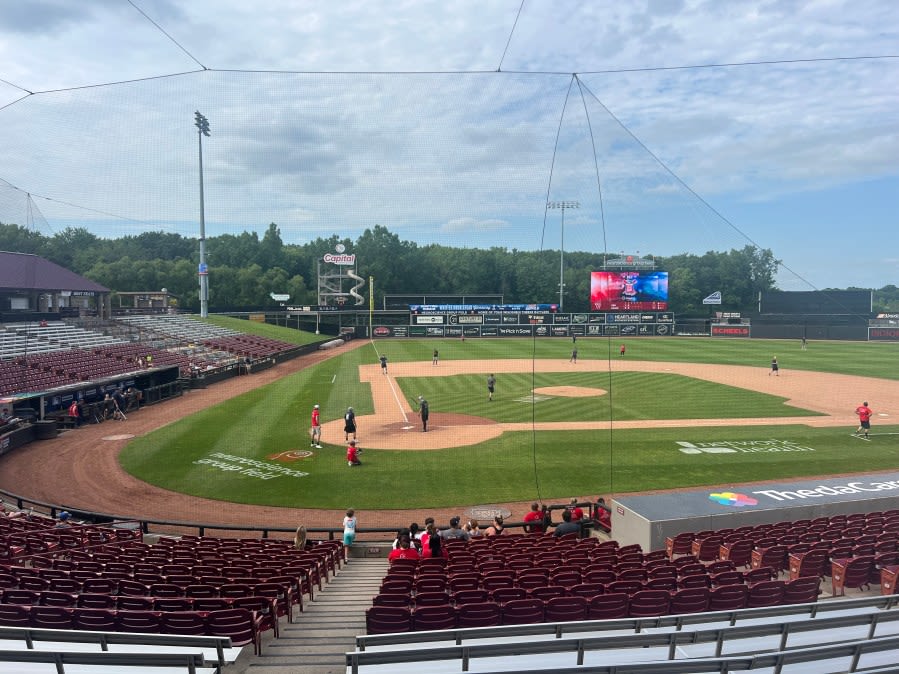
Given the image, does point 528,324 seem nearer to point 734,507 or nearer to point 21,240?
point 21,240

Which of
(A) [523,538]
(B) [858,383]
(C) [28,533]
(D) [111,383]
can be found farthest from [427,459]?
(B) [858,383]

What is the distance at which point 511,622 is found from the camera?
19.9 ft

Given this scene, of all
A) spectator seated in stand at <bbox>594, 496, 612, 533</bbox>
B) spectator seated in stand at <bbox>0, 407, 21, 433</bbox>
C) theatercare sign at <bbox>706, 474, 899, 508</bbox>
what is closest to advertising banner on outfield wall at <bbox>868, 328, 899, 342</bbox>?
theatercare sign at <bbox>706, 474, 899, 508</bbox>

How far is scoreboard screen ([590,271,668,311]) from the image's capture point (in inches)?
1192

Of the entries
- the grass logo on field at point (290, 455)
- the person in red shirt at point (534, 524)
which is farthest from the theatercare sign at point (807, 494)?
the grass logo on field at point (290, 455)

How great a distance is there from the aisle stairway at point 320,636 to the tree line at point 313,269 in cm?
1866

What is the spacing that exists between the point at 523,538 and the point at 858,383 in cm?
3403

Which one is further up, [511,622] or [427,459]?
[511,622]

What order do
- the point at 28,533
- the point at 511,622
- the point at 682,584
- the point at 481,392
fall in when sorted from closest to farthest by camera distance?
1. the point at 511,622
2. the point at 682,584
3. the point at 28,533
4. the point at 481,392

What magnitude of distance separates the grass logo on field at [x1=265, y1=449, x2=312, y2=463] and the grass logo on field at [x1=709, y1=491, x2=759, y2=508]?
12.8 m

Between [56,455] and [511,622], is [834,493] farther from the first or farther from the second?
[56,455]

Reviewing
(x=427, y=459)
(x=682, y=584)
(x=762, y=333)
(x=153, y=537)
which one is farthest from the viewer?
(x=762, y=333)

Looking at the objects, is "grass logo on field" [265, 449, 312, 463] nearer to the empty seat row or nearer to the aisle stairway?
the aisle stairway

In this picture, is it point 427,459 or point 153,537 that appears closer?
point 153,537
